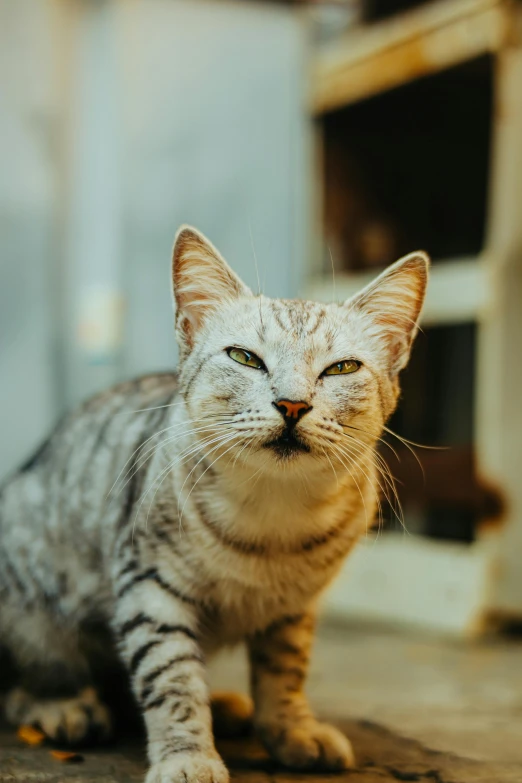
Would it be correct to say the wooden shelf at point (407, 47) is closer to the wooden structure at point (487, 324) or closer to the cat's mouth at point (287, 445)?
the wooden structure at point (487, 324)

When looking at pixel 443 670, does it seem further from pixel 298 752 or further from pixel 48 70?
→ pixel 48 70

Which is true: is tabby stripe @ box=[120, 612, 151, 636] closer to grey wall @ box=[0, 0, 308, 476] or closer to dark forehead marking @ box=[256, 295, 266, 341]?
dark forehead marking @ box=[256, 295, 266, 341]

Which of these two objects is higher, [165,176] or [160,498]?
[165,176]

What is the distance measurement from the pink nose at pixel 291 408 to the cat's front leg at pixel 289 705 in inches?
20.9

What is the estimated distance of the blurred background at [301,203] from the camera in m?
2.81

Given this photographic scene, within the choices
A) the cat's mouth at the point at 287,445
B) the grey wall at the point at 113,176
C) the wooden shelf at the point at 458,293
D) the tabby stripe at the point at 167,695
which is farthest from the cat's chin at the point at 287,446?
the grey wall at the point at 113,176

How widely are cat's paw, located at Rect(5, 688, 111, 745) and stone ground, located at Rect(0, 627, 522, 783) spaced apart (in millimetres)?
40

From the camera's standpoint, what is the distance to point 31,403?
3137 mm

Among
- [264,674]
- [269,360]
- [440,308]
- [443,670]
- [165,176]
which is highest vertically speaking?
[165,176]

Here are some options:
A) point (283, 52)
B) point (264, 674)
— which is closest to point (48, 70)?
point (283, 52)

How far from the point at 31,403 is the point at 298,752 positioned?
1.88 meters

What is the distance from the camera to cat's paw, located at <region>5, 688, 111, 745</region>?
1709 millimetres

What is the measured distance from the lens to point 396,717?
1.96m

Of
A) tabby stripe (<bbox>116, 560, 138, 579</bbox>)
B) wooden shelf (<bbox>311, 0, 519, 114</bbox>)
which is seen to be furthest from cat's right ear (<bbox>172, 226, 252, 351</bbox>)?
wooden shelf (<bbox>311, 0, 519, 114</bbox>)
